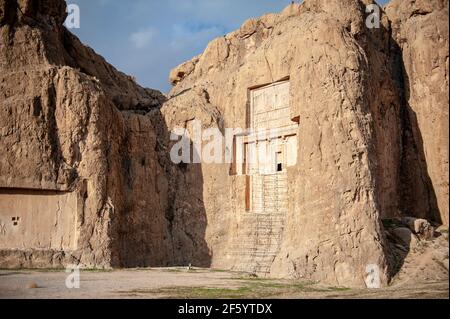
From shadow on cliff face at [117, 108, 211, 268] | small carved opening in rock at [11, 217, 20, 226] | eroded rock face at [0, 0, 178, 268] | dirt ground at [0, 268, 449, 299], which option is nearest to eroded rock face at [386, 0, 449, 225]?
dirt ground at [0, 268, 449, 299]

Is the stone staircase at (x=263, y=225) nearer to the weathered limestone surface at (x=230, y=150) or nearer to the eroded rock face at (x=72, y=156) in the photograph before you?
the weathered limestone surface at (x=230, y=150)

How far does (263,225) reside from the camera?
1158 inches

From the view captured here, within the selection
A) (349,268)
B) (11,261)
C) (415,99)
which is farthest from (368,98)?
(11,261)

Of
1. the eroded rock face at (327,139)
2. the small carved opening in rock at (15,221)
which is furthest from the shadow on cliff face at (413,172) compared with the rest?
the small carved opening in rock at (15,221)

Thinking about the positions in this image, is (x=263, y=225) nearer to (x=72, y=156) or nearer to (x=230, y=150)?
(x=230, y=150)

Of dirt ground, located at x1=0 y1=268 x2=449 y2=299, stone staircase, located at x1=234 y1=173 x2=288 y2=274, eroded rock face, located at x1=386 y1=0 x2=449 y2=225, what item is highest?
eroded rock face, located at x1=386 y1=0 x2=449 y2=225

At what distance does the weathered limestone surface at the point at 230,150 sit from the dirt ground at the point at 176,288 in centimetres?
300

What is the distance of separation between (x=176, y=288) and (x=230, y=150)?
13560 mm

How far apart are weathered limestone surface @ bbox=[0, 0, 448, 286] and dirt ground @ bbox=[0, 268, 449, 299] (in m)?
3.00

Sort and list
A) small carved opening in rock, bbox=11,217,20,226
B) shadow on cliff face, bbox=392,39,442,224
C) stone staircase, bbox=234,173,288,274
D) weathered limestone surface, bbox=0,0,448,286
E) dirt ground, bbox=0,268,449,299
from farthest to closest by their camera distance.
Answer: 1. shadow on cliff face, bbox=392,39,442,224
2. small carved opening in rock, bbox=11,217,20,226
3. stone staircase, bbox=234,173,288,274
4. weathered limestone surface, bbox=0,0,448,286
5. dirt ground, bbox=0,268,449,299

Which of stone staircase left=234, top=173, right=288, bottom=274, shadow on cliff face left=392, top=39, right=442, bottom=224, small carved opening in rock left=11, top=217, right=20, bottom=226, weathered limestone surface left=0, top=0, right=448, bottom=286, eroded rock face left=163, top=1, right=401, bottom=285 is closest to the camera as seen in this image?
eroded rock face left=163, top=1, right=401, bottom=285

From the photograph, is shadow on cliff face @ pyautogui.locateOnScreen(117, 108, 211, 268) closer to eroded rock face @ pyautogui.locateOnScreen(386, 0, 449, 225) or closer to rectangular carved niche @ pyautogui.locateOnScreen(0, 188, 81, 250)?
rectangular carved niche @ pyautogui.locateOnScreen(0, 188, 81, 250)

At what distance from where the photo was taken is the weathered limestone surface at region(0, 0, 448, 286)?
24797mm

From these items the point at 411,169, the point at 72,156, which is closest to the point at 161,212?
the point at 72,156
